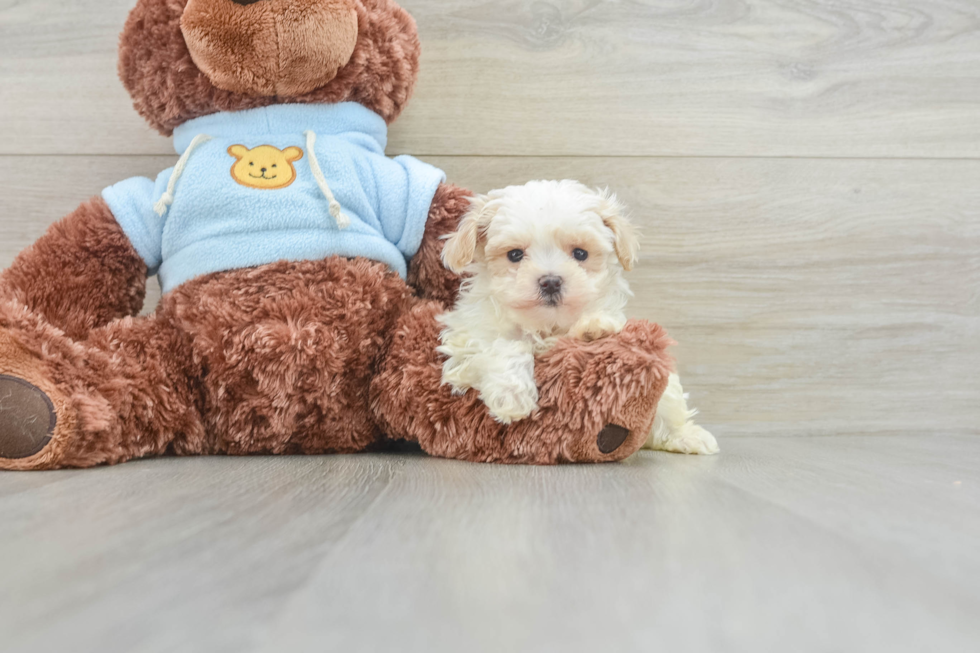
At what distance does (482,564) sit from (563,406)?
43 centimetres

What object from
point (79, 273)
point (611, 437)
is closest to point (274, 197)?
point (79, 273)

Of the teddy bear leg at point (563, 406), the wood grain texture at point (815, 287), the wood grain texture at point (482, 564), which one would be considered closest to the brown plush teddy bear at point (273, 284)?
the teddy bear leg at point (563, 406)

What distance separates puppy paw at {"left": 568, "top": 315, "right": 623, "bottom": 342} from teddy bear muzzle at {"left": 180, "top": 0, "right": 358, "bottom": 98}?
0.51 m

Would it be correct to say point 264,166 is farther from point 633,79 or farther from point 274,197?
point 633,79

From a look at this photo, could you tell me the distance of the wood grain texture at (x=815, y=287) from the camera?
129 cm

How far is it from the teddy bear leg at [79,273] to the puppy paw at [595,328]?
664mm

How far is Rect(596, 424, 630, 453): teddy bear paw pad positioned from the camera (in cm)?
87

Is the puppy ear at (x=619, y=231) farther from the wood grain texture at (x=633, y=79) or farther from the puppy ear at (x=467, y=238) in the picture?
the wood grain texture at (x=633, y=79)

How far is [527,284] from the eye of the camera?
2.92ft

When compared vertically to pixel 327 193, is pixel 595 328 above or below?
below

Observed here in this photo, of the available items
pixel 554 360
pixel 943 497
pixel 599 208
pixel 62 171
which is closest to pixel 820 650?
pixel 943 497

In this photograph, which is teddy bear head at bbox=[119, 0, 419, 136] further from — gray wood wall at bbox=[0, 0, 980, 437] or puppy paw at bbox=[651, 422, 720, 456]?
puppy paw at bbox=[651, 422, 720, 456]

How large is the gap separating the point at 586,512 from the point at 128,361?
25.6 inches

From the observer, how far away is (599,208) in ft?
3.13
